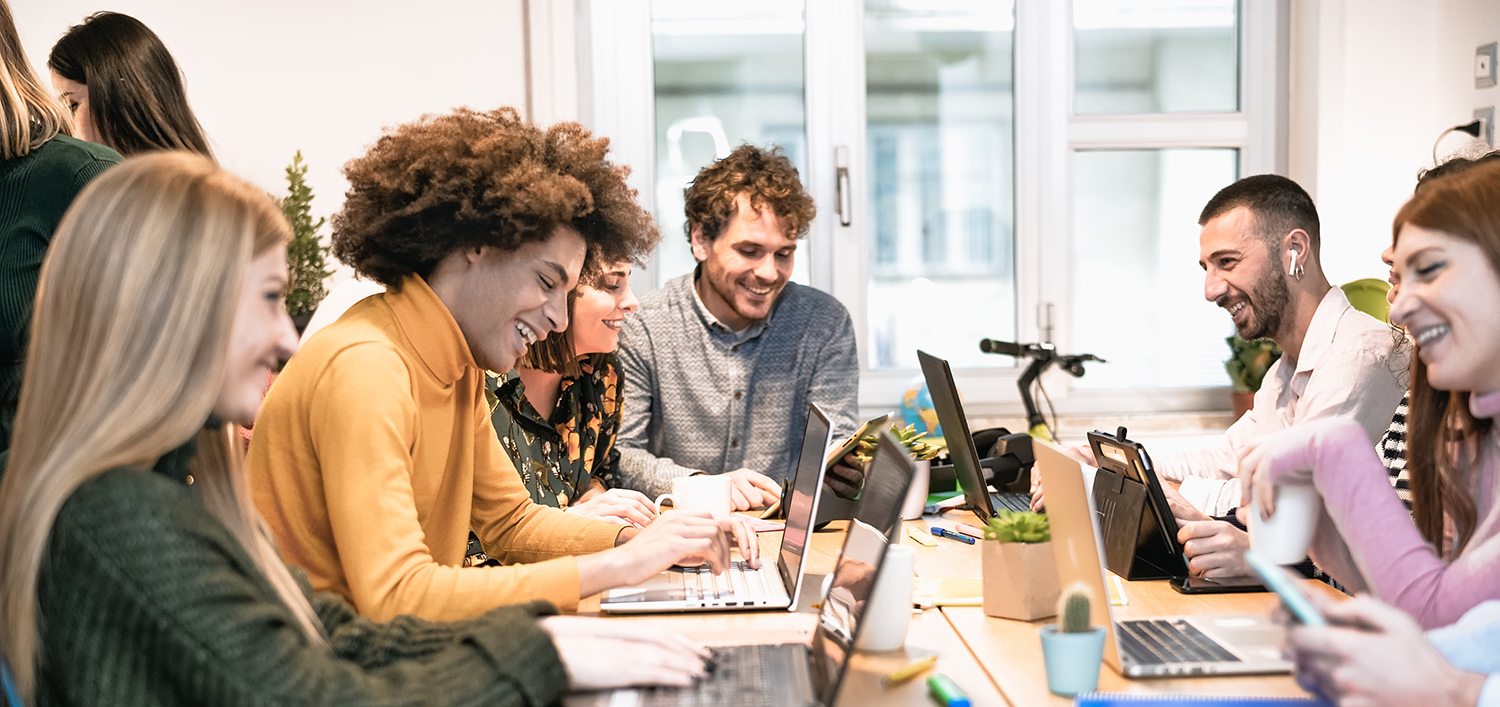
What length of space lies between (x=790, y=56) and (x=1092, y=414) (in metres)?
1.53

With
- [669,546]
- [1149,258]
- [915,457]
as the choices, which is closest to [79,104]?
[669,546]

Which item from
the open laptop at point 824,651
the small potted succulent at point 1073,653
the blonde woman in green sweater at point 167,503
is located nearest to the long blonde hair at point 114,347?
the blonde woman in green sweater at point 167,503

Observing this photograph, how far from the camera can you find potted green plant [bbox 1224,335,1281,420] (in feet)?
11.7

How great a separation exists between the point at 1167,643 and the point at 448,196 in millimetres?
1073

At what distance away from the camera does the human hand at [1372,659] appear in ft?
3.25

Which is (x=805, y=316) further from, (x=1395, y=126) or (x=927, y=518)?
(x=1395, y=126)

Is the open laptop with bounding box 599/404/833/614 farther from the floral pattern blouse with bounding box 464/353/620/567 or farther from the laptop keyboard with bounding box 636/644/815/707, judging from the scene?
the floral pattern blouse with bounding box 464/353/620/567

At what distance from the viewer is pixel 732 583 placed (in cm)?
165

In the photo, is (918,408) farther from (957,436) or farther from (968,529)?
(968,529)

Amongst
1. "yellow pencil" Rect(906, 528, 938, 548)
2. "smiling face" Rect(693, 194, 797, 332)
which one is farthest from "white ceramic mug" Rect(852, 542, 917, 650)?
"smiling face" Rect(693, 194, 797, 332)

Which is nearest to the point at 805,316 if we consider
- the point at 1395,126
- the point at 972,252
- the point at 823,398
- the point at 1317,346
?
the point at 823,398

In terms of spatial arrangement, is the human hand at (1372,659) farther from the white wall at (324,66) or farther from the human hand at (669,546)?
the white wall at (324,66)

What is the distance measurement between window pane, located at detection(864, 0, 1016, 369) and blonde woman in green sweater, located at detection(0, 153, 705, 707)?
8.93 feet

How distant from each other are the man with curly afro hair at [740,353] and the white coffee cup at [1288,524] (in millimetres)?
1612
